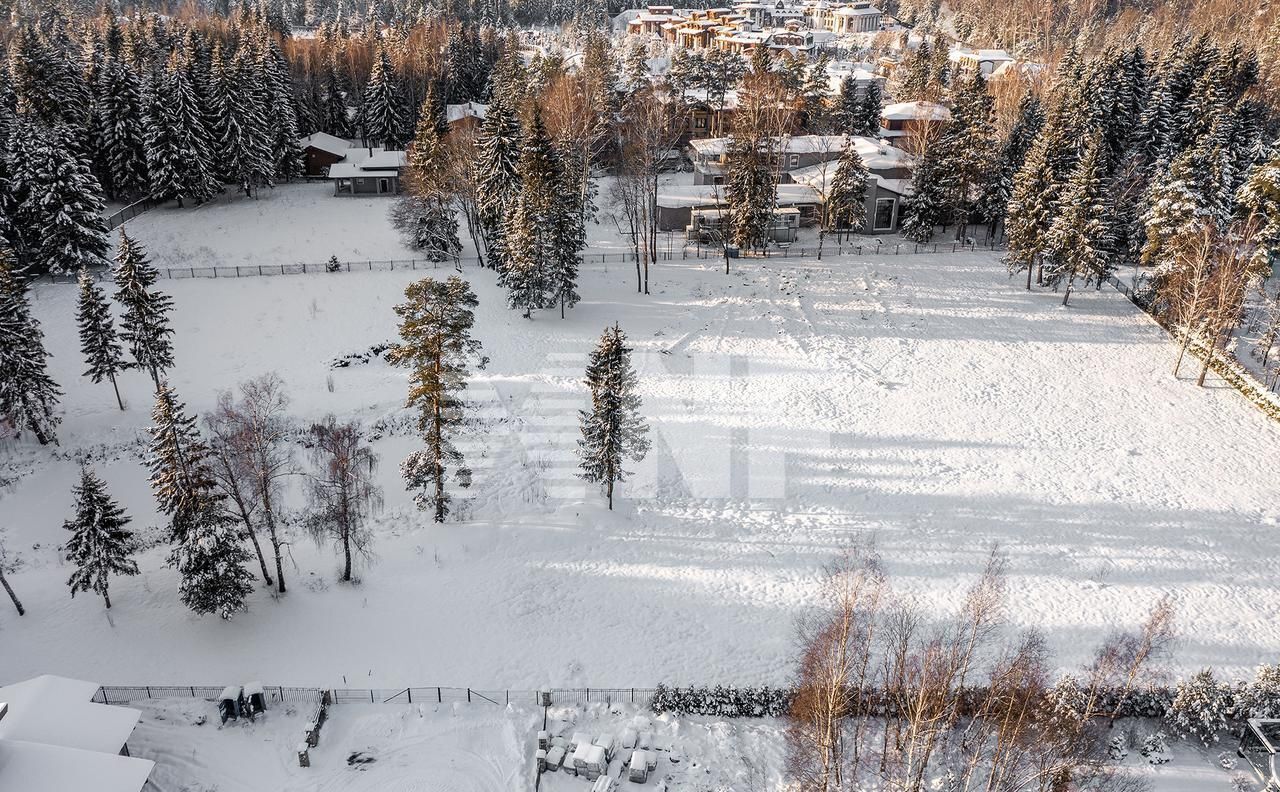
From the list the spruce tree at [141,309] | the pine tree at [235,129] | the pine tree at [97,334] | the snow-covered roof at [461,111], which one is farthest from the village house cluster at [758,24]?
the pine tree at [97,334]

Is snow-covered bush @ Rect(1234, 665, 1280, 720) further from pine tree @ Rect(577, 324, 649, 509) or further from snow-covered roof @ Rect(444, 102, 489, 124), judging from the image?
snow-covered roof @ Rect(444, 102, 489, 124)

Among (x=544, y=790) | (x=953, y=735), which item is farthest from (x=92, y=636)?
(x=953, y=735)

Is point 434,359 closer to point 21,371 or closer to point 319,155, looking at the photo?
point 21,371

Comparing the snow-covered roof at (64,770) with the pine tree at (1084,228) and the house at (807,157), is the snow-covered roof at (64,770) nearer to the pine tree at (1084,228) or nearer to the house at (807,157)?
the pine tree at (1084,228)

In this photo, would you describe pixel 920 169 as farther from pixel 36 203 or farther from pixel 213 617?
pixel 36 203

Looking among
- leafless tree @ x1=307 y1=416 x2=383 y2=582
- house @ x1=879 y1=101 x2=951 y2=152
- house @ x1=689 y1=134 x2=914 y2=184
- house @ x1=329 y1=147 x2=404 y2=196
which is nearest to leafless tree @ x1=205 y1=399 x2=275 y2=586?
leafless tree @ x1=307 y1=416 x2=383 y2=582

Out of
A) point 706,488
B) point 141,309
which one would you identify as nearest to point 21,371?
point 141,309
